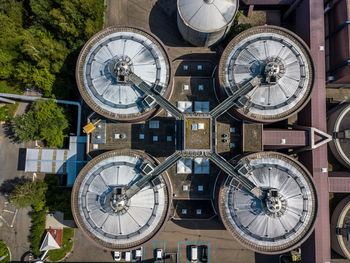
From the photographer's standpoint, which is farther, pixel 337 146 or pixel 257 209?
pixel 337 146

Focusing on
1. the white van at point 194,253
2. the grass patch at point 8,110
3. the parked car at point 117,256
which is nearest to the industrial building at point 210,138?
the white van at point 194,253

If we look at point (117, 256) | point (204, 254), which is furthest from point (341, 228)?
point (117, 256)

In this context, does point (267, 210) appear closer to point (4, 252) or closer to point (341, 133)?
point (341, 133)

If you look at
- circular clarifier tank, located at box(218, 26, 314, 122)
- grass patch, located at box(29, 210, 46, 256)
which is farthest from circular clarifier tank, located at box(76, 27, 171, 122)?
grass patch, located at box(29, 210, 46, 256)

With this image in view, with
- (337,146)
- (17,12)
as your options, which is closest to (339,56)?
(337,146)

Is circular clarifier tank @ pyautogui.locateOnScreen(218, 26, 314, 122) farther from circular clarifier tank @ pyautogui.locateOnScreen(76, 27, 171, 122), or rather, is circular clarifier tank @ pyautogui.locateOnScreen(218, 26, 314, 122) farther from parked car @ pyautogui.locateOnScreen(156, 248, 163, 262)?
parked car @ pyautogui.locateOnScreen(156, 248, 163, 262)

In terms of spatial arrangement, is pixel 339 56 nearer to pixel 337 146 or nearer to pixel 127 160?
pixel 337 146
